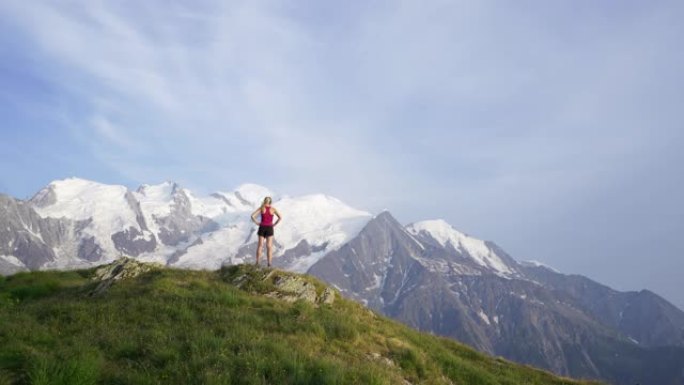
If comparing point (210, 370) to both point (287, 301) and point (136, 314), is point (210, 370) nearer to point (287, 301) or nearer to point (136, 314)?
point (136, 314)

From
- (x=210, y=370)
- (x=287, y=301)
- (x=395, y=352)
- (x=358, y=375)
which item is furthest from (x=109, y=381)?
(x=287, y=301)

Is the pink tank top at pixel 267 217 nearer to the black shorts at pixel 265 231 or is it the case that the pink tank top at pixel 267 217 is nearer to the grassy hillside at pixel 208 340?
the black shorts at pixel 265 231

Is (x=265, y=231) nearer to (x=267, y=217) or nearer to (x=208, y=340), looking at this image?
(x=267, y=217)

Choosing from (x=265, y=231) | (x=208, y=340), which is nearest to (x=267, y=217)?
(x=265, y=231)

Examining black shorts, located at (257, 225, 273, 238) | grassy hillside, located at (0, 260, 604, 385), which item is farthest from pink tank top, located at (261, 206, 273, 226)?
grassy hillside, located at (0, 260, 604, 385)

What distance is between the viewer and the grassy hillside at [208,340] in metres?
12.3

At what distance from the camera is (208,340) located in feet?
47.5

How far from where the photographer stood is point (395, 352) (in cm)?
1898

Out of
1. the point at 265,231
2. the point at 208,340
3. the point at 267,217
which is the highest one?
the point at 267,217

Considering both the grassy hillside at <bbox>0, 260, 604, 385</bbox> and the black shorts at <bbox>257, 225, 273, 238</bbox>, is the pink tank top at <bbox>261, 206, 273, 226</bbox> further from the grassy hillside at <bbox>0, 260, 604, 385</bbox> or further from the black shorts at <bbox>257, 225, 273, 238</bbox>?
the grassy hillside at <bbox>0, 260, 604, 385</bbox>

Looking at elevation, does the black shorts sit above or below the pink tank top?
below

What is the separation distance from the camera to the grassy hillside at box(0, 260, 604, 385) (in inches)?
484

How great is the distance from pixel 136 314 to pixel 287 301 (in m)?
6.88

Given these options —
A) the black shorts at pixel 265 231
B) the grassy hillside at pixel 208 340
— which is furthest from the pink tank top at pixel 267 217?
the grassy hillside at pixel 208 340
